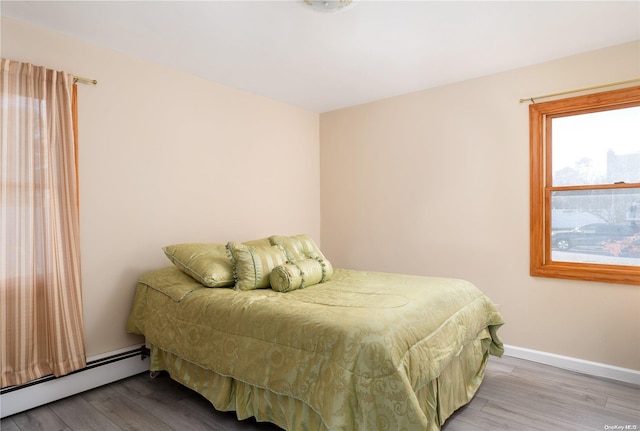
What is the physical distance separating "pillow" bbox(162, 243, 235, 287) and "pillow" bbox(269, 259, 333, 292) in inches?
13.4

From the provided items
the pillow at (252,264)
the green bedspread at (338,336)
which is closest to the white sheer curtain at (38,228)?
the green bedspread at (338,336)

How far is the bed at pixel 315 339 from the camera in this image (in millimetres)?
1620

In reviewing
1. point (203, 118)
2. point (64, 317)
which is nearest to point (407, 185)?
point (203, 118)

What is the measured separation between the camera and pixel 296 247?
9.99 ft

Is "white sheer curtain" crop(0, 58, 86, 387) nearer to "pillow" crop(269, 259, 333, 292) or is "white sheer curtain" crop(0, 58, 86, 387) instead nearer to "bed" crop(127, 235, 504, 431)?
"bed" crop(127, 235, 504, 431)

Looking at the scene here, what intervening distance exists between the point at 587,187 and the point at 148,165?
359 centimetres

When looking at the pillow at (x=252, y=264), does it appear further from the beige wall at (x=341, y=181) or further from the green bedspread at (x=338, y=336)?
the beige wall at (x=341, y=181)

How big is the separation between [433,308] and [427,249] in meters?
1.71

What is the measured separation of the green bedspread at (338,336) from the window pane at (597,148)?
56.3 inches

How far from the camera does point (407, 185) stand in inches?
154

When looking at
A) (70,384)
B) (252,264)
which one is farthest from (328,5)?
(70,384)

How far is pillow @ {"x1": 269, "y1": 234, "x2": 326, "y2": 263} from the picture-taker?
2957 millimetres

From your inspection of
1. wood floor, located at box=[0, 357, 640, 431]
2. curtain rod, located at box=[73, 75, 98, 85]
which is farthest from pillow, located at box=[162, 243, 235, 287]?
curtain rod, located at box=[73, 75, 98, 85]

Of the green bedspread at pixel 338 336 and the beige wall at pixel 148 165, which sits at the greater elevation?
the beige wall at pixel 148 165
